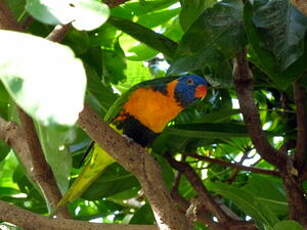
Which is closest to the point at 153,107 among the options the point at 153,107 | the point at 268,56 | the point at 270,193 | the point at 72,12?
the point at 153,107

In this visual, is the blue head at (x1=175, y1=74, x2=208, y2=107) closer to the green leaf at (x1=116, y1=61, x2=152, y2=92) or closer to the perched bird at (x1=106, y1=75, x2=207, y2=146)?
the perched bird at (x1=106, y1=75, x2=207, y2=146)

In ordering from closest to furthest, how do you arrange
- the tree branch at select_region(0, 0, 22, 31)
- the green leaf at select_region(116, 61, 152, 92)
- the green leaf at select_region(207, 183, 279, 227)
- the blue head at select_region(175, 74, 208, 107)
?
the tree branch at select_region(0, 0, 22, 31) < the green leaf at select_region(207, 183, 279, 227) < the blue head at select_region(175, 74, 208, 107) < the green leaf at select_region(116, 61, 152, 92)

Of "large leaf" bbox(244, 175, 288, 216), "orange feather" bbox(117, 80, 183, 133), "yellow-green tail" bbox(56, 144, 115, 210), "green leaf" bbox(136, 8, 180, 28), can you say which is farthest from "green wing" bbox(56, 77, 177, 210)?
"large leaf" bbox(244, 175, 288, 216)

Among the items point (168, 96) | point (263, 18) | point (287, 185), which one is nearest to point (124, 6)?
point (168, 96)

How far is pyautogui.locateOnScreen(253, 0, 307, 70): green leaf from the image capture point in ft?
3.43

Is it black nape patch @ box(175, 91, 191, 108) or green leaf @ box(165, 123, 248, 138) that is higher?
black nape patch @ box(175, 91, 191, 108)

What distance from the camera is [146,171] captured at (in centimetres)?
94

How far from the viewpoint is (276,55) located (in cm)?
105

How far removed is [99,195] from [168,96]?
0.27 metres

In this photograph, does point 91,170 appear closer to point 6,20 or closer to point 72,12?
point 6,20

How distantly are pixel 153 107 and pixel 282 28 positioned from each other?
0.46m

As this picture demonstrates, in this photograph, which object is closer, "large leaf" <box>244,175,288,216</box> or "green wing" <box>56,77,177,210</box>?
"green wing" <box>56,77,177,210</box>

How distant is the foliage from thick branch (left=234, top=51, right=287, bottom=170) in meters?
0.04

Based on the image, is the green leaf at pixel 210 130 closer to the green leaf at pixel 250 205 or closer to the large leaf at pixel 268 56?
the green leaf at pixel 250 205
